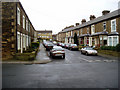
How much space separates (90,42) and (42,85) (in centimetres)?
2935

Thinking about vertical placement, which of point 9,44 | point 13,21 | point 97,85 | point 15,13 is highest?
point 15,13

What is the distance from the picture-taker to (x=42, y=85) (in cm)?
616

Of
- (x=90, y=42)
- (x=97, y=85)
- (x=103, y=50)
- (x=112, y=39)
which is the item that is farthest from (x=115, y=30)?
(x=97, y=85)

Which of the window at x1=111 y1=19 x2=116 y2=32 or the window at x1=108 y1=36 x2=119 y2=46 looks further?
the window at x1=111 y1=19 x2=116 y2=32

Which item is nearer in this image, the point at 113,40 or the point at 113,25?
the point at 113,40

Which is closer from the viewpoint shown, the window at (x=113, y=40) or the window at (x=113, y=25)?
the window at (x=113, y=40)

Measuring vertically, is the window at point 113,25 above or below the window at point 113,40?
above

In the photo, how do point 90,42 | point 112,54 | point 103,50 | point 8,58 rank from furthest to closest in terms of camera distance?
point 90,42 → point 103,50 → point 112,54 → point 8,58

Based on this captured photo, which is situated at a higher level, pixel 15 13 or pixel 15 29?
pixel 15 13

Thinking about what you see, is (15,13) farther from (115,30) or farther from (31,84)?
(115,30)

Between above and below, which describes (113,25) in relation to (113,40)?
above

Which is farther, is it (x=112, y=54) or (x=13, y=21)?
(x=112, y=54)

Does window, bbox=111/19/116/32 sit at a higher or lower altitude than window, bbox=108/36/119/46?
higher

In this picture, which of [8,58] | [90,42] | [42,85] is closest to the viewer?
[42,85]
